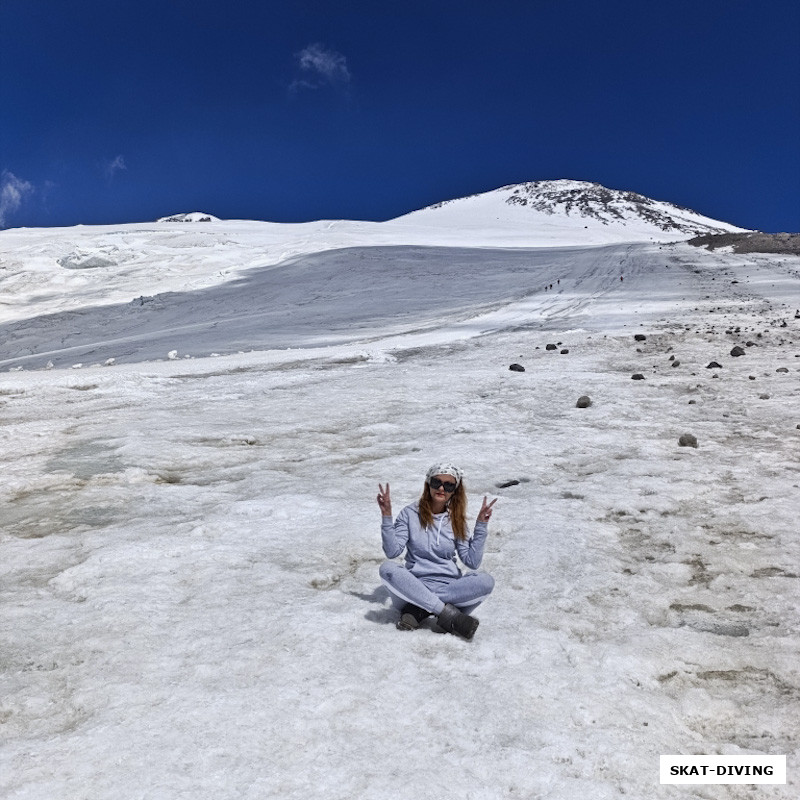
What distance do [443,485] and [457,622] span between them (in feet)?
2.78

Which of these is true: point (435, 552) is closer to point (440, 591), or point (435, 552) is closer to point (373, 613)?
point (440, 591)

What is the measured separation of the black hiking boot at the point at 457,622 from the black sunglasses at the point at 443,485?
2.37 ft

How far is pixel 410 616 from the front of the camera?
4191 millimetres

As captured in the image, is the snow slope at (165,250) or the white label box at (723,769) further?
the snow slope at (165,250)

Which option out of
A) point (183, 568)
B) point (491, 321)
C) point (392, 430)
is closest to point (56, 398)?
point (392, 430)

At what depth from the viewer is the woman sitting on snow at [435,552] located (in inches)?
167

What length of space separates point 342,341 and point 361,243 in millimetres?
30227

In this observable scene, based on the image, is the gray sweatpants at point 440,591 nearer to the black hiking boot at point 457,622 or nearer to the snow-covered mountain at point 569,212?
the black hiking boot at point 457,622

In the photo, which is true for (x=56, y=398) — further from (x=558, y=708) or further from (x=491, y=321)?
(x=491, y=321)

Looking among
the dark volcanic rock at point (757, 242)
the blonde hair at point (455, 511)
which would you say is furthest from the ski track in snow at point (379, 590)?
the dark volcanic rock at point (757, 242)

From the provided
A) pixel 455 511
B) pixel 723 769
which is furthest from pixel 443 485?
pixel 723 769

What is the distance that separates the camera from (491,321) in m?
20.4

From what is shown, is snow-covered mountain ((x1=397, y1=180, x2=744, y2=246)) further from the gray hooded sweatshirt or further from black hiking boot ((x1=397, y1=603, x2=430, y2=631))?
black hiking boot ((x1=397, y1=603, x2=430, y2=631))

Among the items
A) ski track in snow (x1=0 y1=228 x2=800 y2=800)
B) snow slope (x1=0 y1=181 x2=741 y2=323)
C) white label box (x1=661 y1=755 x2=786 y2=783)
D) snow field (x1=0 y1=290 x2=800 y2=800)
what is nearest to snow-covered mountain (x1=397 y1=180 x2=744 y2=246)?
snow slope (x1=0 y1=181 x2=741 y2=323)
